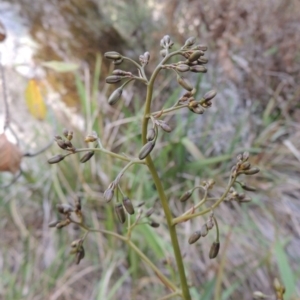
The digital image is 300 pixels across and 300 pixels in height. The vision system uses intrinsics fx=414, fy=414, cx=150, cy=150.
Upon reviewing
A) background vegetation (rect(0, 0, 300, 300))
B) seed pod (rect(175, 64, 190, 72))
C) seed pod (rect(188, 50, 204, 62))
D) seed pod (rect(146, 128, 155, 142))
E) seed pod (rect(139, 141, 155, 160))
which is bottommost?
background vegetation (rect(0, 0, 300, 300))

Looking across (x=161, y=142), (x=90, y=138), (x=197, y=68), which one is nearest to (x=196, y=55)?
(x=197, y=68)

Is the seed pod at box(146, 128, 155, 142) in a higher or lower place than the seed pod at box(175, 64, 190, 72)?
lower

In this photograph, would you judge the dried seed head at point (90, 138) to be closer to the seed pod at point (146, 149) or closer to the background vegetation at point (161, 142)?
the seed pod at point (146, 149)

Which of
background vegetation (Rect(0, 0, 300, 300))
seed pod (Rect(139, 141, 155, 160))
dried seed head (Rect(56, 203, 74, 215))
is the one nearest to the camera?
seed pod (Rect(139, 141, 155, 160))

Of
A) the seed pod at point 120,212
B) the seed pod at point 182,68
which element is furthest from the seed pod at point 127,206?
the seed pod at point 182,68

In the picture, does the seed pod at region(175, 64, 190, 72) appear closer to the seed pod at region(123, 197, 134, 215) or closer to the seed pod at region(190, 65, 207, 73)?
the seed pod at region(190, 65, 207, 73)

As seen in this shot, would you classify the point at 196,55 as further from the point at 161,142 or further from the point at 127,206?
the point at 161,142

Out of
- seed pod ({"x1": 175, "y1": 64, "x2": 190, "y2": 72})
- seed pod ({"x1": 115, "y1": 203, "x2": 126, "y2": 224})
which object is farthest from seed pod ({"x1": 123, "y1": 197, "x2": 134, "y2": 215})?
seed pod ({"x1": 175, "y1": 64, "x2": 190, "y2": 72})

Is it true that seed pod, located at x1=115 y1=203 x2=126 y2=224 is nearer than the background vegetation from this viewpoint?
Yes

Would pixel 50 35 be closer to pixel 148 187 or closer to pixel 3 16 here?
pixel 3 16
